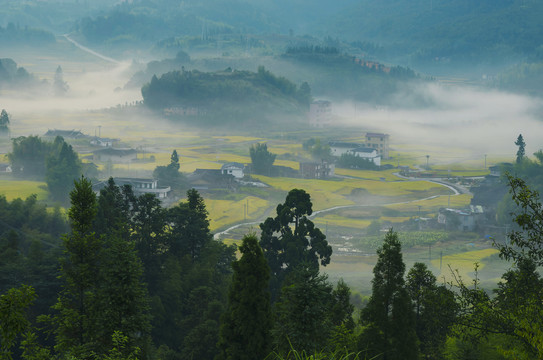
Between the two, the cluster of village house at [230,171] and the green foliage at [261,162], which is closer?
the cluster of village house at [230,171]

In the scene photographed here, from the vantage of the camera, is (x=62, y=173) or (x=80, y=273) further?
(x=62, y=173)

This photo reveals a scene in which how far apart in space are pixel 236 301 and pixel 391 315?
358 centimetres

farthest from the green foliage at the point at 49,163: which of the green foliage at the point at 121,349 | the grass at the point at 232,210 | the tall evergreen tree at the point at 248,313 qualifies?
the green foliage at the point at 121,349

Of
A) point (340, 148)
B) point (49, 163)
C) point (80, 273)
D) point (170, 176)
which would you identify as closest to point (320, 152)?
point (340, 148)

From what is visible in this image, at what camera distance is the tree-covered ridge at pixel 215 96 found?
115312mm

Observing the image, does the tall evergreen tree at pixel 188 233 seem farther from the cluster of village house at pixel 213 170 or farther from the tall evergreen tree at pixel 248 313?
the cluster of village house at pixel 213 170

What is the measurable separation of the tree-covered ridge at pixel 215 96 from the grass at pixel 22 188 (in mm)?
52110

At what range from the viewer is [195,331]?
19172 mm

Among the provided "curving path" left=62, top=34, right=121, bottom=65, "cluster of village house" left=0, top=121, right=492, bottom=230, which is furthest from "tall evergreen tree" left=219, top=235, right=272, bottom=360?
"curving path" left=62, top=34, right=121, bottom=65

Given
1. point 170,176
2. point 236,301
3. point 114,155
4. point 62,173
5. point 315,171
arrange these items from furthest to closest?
point 114,155
point 315,171
point 170,176
point 62,173
point 236,301

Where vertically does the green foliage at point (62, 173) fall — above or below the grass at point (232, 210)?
above

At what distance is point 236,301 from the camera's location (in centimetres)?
1595

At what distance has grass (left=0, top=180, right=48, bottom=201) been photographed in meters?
57.2

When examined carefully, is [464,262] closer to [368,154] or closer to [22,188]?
[22,188]
